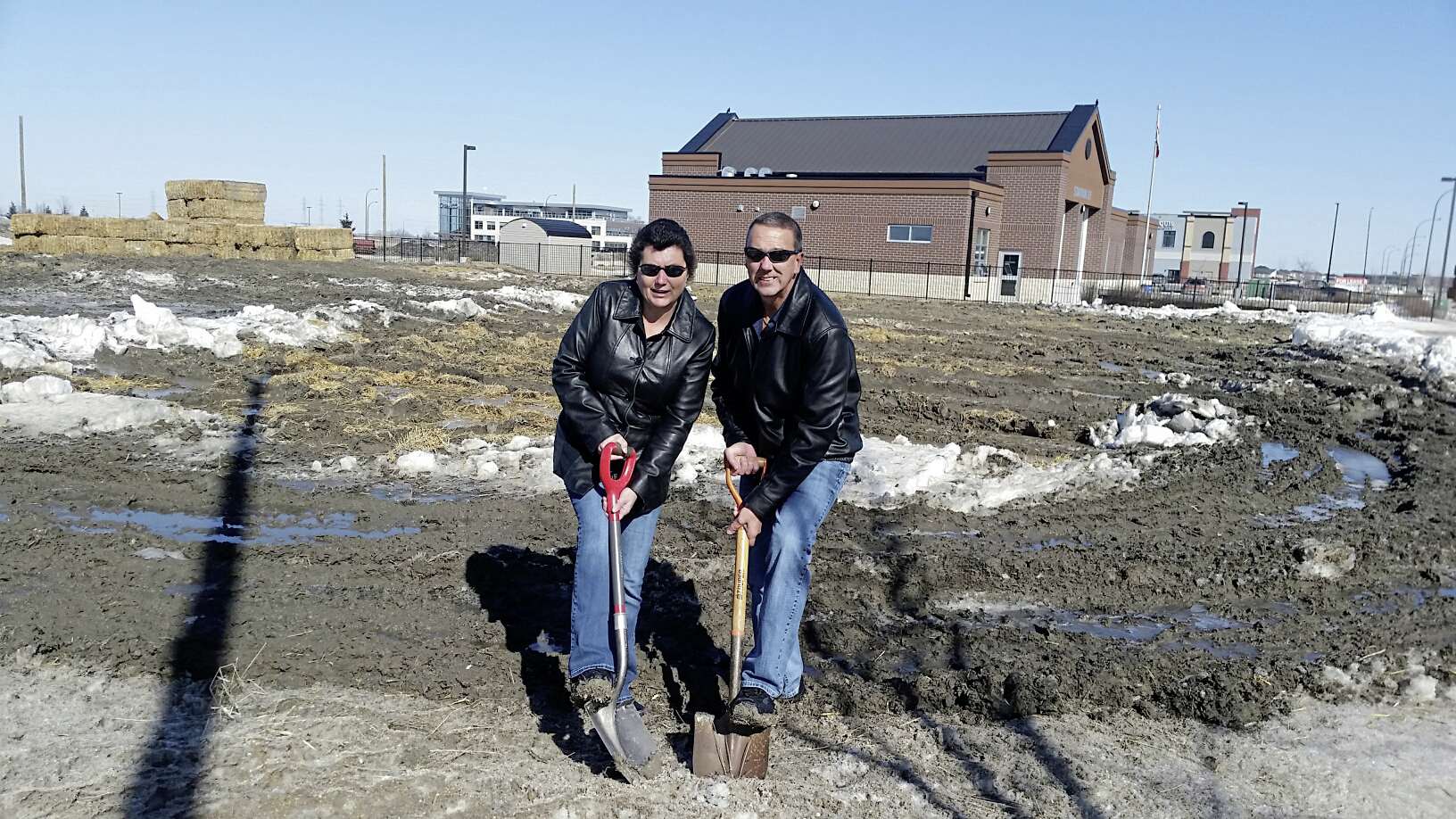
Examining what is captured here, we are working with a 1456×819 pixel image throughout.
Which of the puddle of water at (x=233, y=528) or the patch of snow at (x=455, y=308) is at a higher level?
the patch of snow at (x=455, y=308)

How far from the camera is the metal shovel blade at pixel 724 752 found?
3.85m

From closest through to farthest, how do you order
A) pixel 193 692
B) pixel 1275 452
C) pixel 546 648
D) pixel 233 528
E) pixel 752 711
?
pixel 752 711, pixel 193 692, pixel 546 648, pixel 233 528, pixel 1275 452

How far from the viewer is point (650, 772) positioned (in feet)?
12.4

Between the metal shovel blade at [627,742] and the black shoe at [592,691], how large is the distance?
0.12ft

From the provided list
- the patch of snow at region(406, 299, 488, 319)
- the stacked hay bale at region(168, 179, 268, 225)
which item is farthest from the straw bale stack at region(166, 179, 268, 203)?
the patch of snow at region(406, 299, 488, 319)

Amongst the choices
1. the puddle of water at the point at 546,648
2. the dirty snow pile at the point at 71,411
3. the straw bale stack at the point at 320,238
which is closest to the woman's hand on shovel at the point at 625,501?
the puddle of water at the point at 546,648

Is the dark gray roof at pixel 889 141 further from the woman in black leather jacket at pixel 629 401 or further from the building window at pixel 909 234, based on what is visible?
the woman in black leather jacket at pixel 629 401

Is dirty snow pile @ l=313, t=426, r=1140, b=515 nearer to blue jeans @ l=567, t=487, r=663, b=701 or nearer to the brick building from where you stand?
blue jeans @ l=567, t=487, r=663, b=701

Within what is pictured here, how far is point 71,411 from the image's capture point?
9.66 meters

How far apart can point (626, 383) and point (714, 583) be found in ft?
8.02

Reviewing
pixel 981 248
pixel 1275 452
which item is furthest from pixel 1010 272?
pixel 1275 452

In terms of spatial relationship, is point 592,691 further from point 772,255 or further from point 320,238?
point 320,238

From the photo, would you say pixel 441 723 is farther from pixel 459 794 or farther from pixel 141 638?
pixel 141 638

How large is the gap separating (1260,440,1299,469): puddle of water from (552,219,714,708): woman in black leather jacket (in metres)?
8.36
